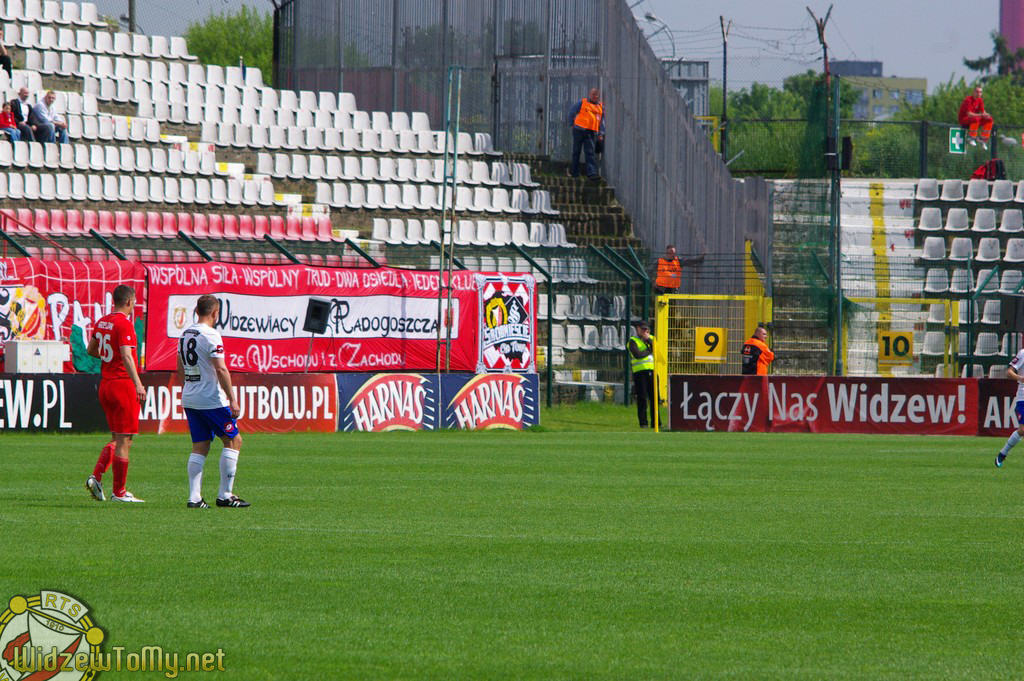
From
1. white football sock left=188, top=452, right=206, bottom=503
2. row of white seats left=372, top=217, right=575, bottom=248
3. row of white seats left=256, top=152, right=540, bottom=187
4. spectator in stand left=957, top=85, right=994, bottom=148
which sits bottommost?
white football sock left=188, top=452, right=206, bottom=503

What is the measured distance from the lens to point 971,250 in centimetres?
3566

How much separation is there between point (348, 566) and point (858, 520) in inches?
194

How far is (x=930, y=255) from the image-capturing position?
3631 cm

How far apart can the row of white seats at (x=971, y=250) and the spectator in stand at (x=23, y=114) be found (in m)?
21.5

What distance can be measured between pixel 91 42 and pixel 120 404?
2441cm

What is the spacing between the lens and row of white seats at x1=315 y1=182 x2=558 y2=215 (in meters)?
32.5

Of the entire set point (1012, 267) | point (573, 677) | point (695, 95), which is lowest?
point (573, 677)

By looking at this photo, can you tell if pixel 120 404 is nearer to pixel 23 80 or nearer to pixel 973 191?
pixel 23 80

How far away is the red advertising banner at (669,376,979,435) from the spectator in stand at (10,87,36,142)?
14269mm

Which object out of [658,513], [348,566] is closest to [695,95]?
[658,513]

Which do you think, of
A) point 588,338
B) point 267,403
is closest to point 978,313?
point 588,338

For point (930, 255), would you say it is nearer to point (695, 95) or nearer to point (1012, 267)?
point (1012, 267)

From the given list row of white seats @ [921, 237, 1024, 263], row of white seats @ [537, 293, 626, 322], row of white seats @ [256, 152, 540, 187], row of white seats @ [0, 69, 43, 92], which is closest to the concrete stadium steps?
row of white seats @ [537, 293, 626, 322]

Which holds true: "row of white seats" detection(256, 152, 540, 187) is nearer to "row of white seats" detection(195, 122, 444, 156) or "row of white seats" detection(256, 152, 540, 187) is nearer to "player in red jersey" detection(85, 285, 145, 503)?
"row of white seats" detection(195, 122, 444, 156)
